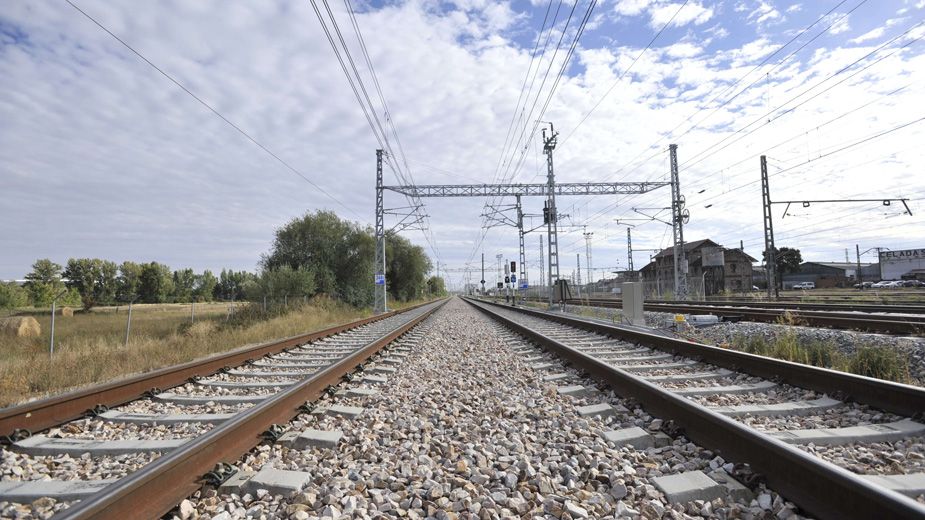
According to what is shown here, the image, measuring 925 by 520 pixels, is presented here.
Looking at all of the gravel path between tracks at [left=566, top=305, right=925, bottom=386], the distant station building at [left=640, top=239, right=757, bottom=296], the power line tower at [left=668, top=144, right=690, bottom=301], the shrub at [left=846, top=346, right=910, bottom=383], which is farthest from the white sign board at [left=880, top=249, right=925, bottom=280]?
the shrub at [left=846, top=346, right=910, bottom=383]

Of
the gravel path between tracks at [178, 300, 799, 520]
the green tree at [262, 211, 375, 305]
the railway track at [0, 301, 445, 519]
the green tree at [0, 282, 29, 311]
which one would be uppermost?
the green tree at [262, 211, 375, 305]

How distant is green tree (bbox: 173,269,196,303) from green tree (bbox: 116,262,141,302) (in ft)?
30.2

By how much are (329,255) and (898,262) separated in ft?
339

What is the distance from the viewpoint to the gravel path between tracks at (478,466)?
279 centimetres

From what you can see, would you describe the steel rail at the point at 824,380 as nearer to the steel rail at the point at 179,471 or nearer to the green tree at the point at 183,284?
the steel rail at the point at 179,471

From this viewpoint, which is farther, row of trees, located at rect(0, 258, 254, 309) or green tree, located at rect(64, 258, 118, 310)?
green tree, located at rect(64, 258, 118, 310)

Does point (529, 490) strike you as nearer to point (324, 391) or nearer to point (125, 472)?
point (125, 472)

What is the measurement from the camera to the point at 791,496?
2.67 meters

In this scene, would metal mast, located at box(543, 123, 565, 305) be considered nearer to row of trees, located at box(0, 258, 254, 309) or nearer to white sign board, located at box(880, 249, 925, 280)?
row of trees, located at box(0, 258, 254, 309)

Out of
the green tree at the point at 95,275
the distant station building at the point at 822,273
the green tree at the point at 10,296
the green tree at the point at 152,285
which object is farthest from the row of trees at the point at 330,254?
the distant station building at the point at 822,273

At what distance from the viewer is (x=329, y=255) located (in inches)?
1344

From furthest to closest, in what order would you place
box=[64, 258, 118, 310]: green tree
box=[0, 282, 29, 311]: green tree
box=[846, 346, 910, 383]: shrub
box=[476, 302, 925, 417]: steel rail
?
box=[64, 258, 118, 310]: green tree < box=[0, 282, 29, 311]: green tree < box=[846, 346, 910, 383]: shrub < box=[476, 302, 925, 417]: steel rail

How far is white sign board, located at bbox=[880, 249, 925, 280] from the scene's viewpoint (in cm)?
8526

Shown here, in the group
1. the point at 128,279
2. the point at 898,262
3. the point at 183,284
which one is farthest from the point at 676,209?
the point at 183,284
